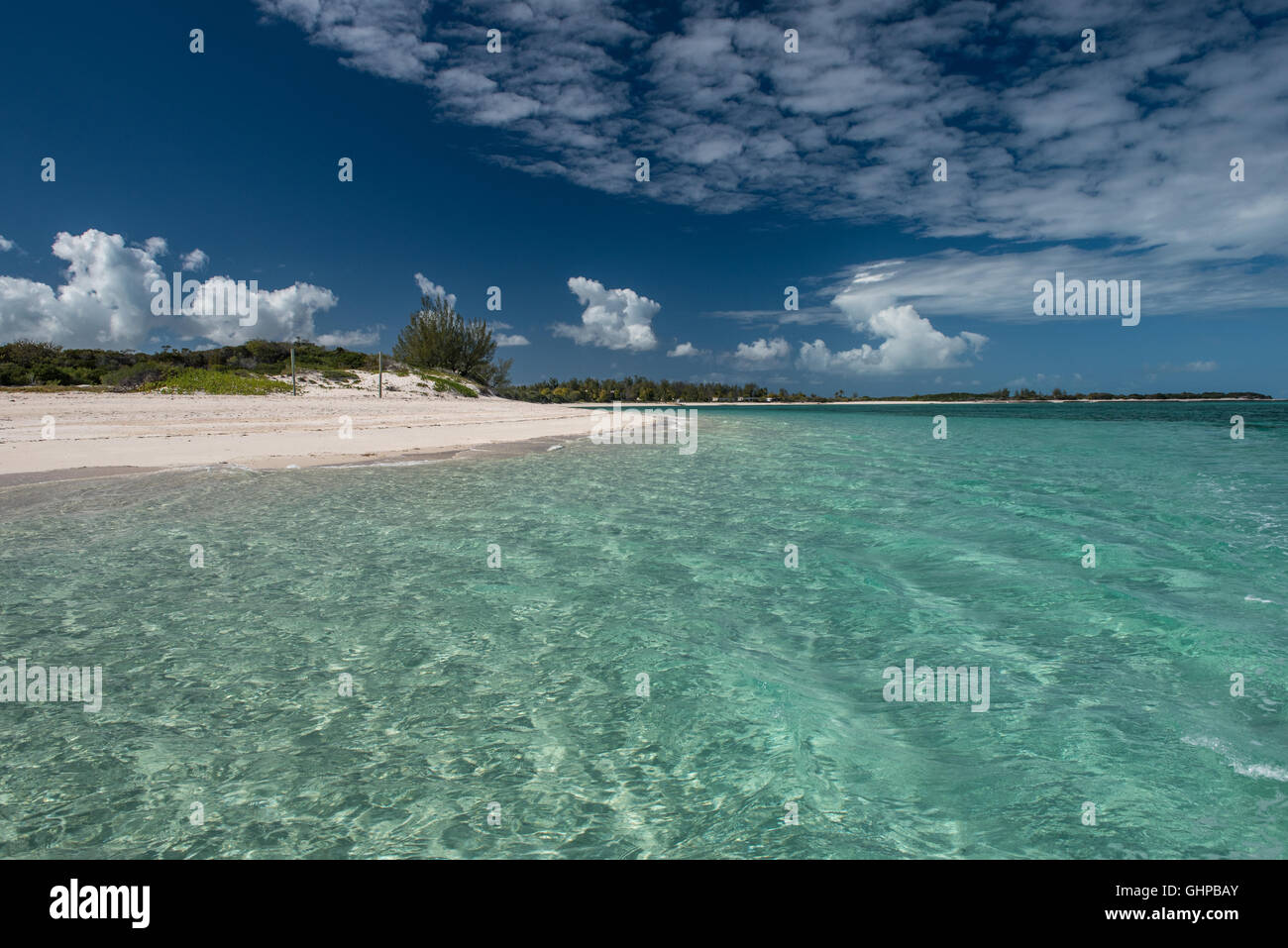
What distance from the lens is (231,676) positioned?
4668 mm

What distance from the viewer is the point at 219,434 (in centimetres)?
2117

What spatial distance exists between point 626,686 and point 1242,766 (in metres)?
3.93

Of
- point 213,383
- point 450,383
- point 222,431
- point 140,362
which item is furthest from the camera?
point 450,383

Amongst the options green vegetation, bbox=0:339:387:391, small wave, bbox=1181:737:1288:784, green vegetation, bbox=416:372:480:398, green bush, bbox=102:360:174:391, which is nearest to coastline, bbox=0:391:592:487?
green bush, bbox=102:360:174:391

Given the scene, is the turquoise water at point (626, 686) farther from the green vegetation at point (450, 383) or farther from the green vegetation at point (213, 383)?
the green vegetation at point (450, 383)

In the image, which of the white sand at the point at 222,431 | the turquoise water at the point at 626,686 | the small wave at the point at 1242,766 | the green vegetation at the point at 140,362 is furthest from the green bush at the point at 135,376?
the small wave at the point at 1242,766

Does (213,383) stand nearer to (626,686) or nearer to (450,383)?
(450,383)

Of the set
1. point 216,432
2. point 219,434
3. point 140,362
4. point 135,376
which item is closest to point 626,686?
point 219,434

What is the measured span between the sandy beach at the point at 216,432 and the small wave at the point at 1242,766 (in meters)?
17.6

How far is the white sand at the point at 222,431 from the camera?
16.0 meters

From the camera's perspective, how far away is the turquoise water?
3188 mm

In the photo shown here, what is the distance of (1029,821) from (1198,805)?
1012 millimetres

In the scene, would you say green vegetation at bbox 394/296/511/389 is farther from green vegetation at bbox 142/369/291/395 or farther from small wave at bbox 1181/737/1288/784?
small wave at bbox 1181/737/1288/784

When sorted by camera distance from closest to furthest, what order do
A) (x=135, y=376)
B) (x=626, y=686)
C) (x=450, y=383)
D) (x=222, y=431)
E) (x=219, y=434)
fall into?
1. (x=626, y=686)
2. (x=219, y=434)
3. (x=222, y=431)
4. (x=135, y=376)
5. (x=450, y=383)
